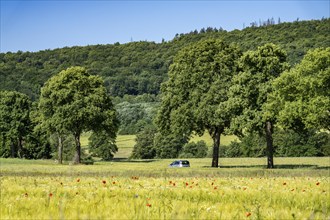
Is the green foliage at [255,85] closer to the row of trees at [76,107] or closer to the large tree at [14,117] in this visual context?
the row of trees at [76,107]

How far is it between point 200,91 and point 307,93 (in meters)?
14.4

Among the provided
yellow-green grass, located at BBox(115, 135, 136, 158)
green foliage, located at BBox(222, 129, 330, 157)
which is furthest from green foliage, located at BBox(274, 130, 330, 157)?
yellow-green grass, located at BBox(115, 135, 136, 158)

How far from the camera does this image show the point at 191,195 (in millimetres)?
10945

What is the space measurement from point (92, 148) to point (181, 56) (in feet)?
232

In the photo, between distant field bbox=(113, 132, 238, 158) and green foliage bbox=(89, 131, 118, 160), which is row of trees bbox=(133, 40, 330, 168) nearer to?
green foliage bbox=(89, 131, 118, 160)

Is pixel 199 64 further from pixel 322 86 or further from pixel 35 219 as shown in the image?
pixel 35 219

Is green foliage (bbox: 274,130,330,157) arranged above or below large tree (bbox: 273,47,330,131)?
below

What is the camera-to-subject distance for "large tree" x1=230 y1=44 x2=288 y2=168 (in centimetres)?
5566

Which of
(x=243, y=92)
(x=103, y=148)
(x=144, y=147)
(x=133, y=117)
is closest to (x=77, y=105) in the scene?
(x=243, y=92)

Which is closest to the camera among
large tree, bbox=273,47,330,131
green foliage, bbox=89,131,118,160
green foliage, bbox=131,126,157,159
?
large tree, bbox=273,47,330,131

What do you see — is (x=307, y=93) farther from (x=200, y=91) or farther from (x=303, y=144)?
(x=303, y=144)

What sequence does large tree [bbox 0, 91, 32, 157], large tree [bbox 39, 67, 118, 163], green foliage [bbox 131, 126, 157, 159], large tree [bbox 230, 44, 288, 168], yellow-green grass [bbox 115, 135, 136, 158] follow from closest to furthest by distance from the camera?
1. large tree [bbox 230, 44, 288, 168]
2. large tree [bbox 39, 67, 118, 163]
3. large tree [bbox 0, 91, 32, 157]
4. green foliage [bbox 131, 126, 157, 159]
5. yellow-green grass [bbox 115, 135, 136, 158]

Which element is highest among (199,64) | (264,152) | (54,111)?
(199,64)

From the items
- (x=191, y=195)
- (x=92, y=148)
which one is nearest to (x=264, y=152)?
(x=92, y=148)
